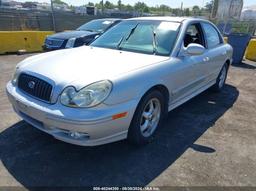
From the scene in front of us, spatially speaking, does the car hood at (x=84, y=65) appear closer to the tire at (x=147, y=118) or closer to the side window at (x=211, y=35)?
the tire at (x=147, y=118)

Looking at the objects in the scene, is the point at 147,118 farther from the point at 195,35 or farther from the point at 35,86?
the point at 195,35

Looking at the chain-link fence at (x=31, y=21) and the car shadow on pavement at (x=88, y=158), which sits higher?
the chain-link fence at (x=31, y=21)

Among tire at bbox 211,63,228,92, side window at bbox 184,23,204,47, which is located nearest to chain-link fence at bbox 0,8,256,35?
tire at bbox 211,63,228,92

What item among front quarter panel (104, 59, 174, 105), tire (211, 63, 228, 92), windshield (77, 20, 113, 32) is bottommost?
tire (211, 63, 228, 92)

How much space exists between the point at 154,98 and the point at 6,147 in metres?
2.05

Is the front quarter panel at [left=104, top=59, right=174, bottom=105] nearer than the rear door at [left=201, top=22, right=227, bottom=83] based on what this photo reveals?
Yes

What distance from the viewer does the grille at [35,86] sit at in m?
2.70

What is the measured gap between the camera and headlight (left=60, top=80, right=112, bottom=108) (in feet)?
8.34

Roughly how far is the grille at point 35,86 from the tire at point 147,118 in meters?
1.06

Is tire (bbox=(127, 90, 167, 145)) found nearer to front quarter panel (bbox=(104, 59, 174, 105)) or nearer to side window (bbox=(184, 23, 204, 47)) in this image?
front quarter panel (bbox=(104, 59, 174, 105))

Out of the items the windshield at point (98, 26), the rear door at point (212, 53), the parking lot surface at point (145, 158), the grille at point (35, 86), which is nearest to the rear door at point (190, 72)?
the rear door at point (212, 53)

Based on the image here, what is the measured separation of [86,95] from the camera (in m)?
2.55

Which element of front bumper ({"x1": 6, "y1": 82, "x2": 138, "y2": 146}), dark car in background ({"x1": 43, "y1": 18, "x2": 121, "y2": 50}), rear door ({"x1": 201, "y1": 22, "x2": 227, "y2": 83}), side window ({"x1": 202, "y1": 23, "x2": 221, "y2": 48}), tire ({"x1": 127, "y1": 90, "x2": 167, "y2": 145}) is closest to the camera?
front bumper ({"x1": 6, "y1": 82, "x2": 138, "y2": 146})

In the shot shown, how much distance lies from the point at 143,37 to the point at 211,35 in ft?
6.29
